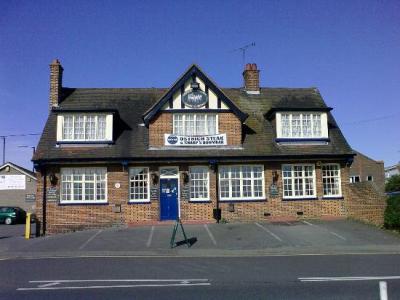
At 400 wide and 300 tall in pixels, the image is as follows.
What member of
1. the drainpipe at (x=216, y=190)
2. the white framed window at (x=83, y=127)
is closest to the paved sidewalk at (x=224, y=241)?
the drainpipe at (x=216, y=190)

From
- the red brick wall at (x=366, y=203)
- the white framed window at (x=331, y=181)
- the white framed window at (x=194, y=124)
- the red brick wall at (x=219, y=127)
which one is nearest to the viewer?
the red brick wall at (x=366, y=203)

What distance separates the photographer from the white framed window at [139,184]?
21703mm

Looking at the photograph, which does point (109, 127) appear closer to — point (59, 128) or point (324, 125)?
point (59, 128)

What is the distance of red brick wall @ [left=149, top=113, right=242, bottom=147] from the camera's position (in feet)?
73.0

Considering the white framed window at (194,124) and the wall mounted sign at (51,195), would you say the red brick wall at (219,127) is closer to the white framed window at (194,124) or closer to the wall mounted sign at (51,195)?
the white framed window at (194,124)

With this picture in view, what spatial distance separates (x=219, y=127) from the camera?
22.7 meters

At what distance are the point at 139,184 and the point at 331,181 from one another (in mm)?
9966

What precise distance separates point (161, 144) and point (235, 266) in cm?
1089

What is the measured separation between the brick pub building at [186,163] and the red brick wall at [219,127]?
51 millimetres

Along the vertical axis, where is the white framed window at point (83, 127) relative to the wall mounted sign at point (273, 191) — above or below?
above

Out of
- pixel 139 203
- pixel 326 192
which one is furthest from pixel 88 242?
pixel 326 192

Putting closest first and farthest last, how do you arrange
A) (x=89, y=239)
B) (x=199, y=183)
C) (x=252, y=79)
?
1. (x=89, y=239)
2. (x=199, y=183)
3. (x=252, y=79)

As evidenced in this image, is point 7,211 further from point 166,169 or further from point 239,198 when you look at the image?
point 239,198

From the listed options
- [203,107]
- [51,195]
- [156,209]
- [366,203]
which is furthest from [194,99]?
[366,203]
